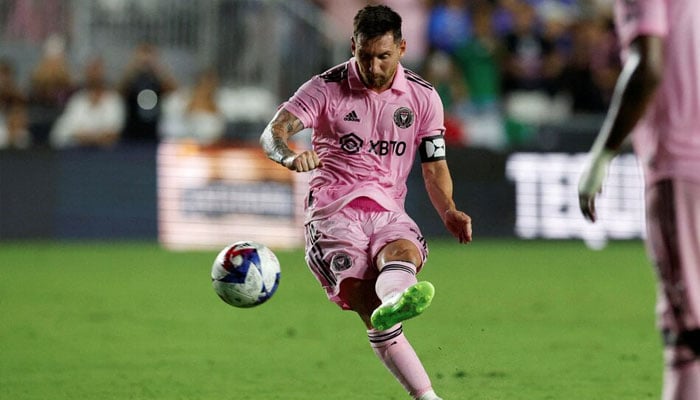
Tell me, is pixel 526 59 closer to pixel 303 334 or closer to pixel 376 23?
pixel 303 334

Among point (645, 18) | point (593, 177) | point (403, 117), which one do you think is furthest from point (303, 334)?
point (645, 18)

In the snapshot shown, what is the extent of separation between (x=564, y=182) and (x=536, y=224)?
75 centimetres

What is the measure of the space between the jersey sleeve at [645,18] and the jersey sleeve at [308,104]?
2596mm

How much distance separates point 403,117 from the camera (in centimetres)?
675

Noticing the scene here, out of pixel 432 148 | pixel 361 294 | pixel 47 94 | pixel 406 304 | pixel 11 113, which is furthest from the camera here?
pixel 47 94

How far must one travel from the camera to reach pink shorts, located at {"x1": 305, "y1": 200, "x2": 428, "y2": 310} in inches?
257

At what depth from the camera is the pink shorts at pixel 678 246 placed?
14.3 ft

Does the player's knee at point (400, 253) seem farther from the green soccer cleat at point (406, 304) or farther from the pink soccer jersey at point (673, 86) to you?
the pink soccer jersey at point (673, 86)

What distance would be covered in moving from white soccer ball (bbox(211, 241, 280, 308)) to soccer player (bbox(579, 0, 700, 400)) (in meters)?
2.84

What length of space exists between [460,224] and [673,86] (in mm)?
2257

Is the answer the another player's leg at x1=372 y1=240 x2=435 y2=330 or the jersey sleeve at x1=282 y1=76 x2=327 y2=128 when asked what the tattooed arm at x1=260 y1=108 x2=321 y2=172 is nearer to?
the jersey sleeve at x1=282 y1=76 x2=327 y2=128

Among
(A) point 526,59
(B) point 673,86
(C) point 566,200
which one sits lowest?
(C) point 566,200

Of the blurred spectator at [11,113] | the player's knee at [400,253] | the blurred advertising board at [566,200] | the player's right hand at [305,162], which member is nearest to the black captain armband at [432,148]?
the player's knee at [400,253]

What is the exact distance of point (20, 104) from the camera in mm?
19750
